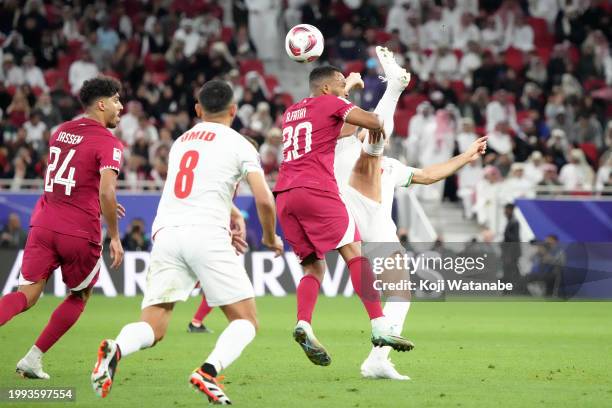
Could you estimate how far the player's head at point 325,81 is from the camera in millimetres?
9805

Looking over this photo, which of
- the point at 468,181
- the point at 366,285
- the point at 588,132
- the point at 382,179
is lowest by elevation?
the point at 468,181

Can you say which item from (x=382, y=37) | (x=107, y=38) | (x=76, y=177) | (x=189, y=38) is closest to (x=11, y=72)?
(x=107, y=38)

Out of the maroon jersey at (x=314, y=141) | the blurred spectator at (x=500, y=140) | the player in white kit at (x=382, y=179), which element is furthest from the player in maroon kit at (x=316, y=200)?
the blurred spectator at (x=500, y=140)

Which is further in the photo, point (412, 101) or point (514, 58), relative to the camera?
point (514, 58)

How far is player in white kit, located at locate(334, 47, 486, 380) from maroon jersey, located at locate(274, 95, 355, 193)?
1.25 feet

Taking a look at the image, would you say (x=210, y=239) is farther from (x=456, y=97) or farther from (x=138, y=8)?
(x=138, y=8)

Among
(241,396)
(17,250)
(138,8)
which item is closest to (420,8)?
(138,8)

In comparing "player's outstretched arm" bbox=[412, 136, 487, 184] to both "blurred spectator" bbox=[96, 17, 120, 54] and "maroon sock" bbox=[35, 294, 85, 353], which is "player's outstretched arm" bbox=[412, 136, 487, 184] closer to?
"maroon sock" bbox=[35, 294, 85, 353]

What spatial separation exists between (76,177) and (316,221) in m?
2.02

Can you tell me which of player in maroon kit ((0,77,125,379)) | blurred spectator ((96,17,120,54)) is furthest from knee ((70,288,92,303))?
blurred spectator ((96,17,120,54))

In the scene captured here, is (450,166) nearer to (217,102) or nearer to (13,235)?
(217,102)

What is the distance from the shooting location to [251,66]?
27312 millimetres

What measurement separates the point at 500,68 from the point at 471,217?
5484mm

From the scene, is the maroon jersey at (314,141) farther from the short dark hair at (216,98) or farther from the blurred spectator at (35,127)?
the blurred spectator at (35,127)
